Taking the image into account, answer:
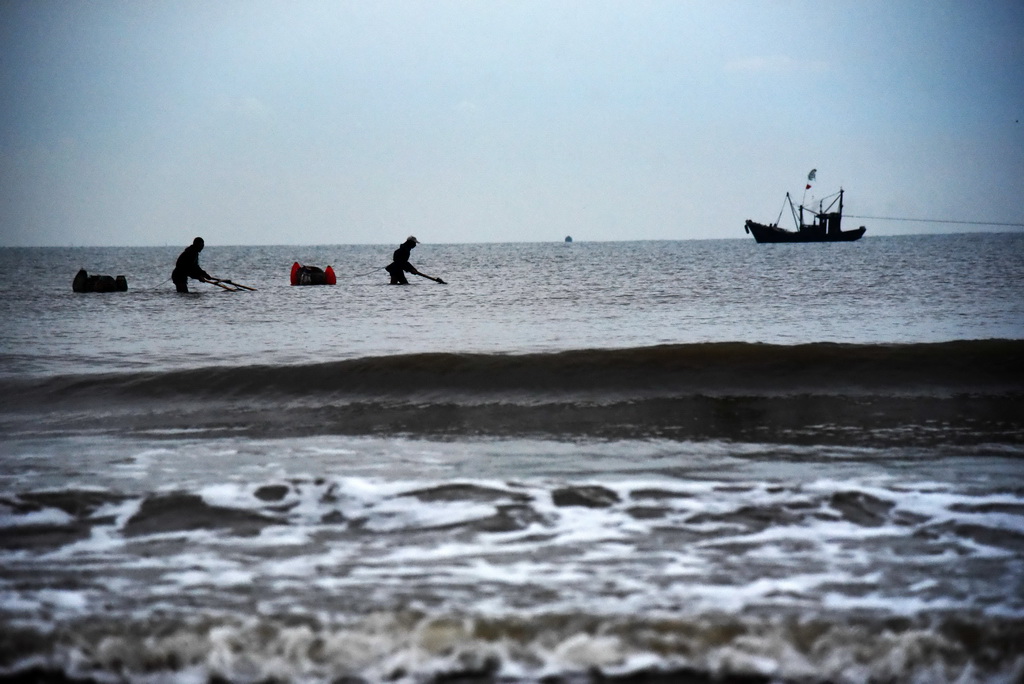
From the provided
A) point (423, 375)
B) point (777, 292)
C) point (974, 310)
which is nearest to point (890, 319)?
point (974, 310)

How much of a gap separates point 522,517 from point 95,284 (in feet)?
73.4

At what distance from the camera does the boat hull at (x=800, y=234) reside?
99.0 metres

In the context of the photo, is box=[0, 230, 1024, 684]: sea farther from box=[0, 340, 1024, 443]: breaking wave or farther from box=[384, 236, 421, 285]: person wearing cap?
box=[384, 236, 421, 285]: person wearing cap

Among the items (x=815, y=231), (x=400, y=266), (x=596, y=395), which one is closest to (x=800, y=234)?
(x=815, y=231)

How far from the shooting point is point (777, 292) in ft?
71.2

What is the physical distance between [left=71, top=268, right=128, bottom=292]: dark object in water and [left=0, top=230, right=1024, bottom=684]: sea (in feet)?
48.9

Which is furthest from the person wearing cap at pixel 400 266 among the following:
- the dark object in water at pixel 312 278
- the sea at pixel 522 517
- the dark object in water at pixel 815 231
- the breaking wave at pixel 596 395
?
the dark object in water at pixel 815 231

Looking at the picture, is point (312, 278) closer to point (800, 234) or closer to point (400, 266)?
point (400, 266)

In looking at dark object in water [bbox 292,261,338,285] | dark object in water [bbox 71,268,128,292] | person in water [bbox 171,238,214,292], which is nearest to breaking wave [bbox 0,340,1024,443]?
person in water [bbox 171,238,214,292]

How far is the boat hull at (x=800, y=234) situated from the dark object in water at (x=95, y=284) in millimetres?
87441

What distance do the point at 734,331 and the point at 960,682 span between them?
10209mm

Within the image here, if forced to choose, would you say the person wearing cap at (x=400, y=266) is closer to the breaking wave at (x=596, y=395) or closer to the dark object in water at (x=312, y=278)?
the dark object in water at (x=312, y=278)

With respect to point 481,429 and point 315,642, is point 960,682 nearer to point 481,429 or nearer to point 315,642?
point 315,642

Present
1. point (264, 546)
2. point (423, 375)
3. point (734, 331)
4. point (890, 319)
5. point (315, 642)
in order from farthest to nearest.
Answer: point (890, 319) → point (734, 331) → point (423, 375) → point (264, 546) → point (315, 642)
